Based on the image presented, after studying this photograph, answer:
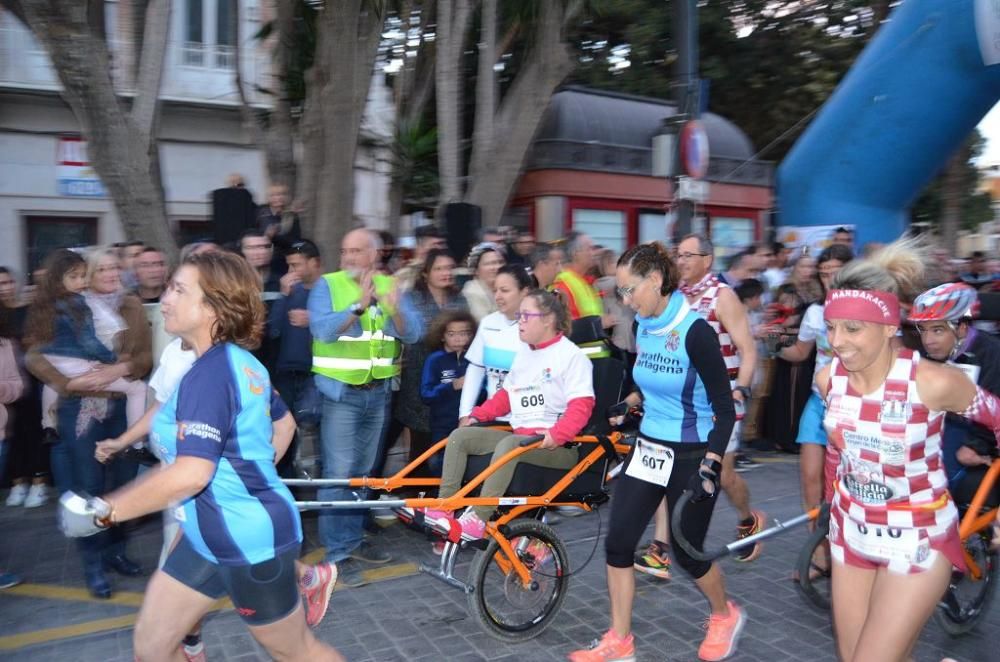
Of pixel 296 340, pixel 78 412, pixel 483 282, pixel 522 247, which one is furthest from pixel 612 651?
pixel 522 247

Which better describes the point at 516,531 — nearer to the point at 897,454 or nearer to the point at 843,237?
the point at 897,454

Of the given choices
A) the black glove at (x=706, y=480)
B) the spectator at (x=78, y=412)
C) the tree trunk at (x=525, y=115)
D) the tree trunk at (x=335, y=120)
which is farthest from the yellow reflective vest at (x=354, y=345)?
the tree trunk at (x=525, y=115)

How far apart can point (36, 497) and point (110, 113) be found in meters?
2.99

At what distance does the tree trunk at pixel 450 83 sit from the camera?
9.61 metres

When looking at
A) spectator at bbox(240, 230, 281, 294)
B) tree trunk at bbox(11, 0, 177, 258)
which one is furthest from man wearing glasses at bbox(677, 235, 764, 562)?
tree trunk at bbox(11, 0, 177, 258)

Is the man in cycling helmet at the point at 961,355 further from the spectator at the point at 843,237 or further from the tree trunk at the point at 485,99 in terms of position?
the tree trunk at the point at 485,99

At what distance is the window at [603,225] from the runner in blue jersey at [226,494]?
1071 centimetres

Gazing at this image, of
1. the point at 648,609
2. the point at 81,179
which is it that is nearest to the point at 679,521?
the point at 648,609

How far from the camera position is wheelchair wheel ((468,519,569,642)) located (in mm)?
4391

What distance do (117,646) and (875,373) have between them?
11.7 ft

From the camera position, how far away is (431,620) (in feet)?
15.5

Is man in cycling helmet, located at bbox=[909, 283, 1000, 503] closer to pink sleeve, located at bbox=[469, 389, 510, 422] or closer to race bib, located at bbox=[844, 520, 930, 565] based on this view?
race bib, located at bbox=[844, 520, 930, 565]

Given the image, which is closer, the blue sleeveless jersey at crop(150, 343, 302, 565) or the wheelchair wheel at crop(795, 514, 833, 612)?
the blue sleeveless jersey at crop(150, 343, 302, 565)

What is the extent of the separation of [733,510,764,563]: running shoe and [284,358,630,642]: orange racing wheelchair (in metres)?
1.32
